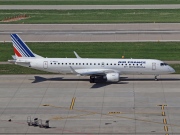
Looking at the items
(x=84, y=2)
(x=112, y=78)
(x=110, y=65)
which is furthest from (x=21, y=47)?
(x=84, y=2)

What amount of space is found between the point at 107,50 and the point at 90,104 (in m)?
30.4

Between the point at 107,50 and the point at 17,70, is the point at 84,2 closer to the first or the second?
the point at 107,50

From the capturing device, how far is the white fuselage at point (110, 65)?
7181 centimetres

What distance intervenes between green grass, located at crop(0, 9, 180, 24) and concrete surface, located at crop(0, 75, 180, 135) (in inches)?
1881

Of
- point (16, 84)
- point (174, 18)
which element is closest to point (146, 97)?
point (16, 84)

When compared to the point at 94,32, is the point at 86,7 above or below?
above

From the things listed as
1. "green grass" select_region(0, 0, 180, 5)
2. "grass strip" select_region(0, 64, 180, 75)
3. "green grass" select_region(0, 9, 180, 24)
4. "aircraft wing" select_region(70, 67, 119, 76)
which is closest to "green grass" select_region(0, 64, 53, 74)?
"grass strip" select_region(0, 64, 180, 75)

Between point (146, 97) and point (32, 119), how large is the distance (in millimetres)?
14833

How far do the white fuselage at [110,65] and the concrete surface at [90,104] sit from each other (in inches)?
61.0

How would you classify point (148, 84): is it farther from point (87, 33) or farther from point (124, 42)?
point (87, 33)

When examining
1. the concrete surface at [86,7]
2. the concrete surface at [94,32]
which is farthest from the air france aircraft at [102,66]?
the concrete surface at [86,7]

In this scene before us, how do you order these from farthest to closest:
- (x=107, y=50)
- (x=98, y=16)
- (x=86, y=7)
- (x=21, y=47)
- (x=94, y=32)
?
(x=86, y=7) → (x=98, y=16) → (x=94, y=32) → (x=107, y=50) → (x=21, y=47)

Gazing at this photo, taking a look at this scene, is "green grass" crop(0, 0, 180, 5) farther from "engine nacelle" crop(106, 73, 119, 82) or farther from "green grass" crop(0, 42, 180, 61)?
"engine nacelle" crop(106, 73, 119, 82)

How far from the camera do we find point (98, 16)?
12762 centimetres
